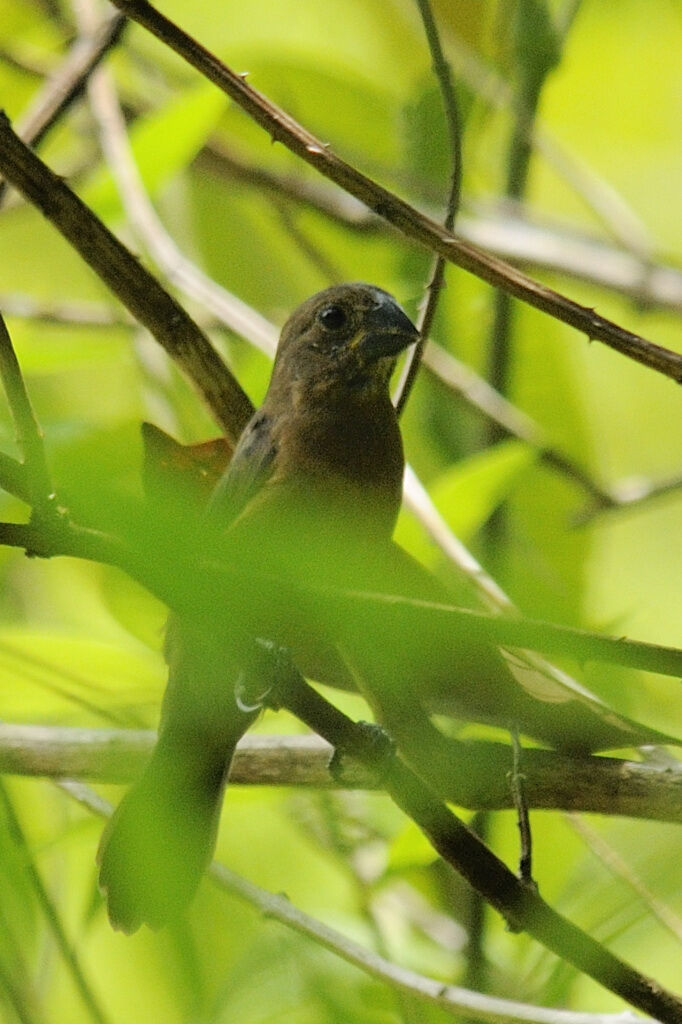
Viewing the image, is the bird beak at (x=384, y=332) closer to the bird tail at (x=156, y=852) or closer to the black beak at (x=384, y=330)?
the black beak at (x=384, y=330)

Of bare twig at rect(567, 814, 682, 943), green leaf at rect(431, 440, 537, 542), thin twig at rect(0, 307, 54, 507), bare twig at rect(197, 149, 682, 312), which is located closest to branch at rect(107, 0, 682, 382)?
thin twig at rect(0, 307, 54, 507)

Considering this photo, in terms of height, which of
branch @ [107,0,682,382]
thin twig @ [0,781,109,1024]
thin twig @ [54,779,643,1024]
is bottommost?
thin twig @ [54,779,643,1024]

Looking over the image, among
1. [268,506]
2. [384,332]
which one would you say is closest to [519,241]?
[384,332]

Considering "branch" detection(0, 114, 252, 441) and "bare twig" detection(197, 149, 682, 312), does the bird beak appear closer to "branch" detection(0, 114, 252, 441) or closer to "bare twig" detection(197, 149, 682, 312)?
"branch" detection(0, 114, 252, 441)

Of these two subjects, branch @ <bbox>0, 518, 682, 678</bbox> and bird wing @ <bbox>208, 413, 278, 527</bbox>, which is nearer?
branch @ <bbox>0, 518, 682, 678</bbox>

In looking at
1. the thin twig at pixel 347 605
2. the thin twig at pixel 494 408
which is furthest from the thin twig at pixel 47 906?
the thin twig at pixel 494 408

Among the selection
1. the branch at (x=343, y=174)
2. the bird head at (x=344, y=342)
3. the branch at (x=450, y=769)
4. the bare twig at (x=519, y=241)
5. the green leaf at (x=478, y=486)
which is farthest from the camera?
the bare twig at (x=519, y=241)
